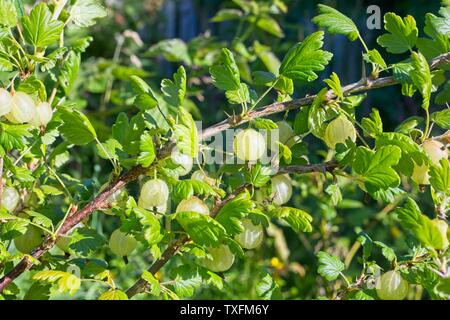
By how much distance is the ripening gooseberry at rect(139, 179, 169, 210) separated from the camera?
3.16 ft

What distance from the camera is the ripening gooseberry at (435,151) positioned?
0.95 meters

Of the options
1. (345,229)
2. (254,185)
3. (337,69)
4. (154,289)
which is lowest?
(345,229)

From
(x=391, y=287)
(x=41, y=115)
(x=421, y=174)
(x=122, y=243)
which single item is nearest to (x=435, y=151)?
(x=421, y=174)

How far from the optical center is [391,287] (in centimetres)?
99

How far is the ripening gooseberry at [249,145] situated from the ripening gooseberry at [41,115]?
32 centimetres

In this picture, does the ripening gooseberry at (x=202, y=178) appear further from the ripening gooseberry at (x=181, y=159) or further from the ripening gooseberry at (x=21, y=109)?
the ripening gooseberry at (x=21, y=109)

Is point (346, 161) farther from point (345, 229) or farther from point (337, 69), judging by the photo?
point (337, 69)

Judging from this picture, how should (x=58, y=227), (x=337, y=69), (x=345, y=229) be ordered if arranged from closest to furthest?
(x=58, y=227)
(x=345, y=229)
(x=337, y=69)

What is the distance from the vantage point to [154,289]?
97 centimetres

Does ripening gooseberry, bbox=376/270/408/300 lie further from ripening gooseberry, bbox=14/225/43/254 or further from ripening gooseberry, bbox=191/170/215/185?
ripening gooseberry, bbox=14/225/43/254

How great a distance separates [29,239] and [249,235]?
368 mm

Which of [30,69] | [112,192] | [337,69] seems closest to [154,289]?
[112,192]

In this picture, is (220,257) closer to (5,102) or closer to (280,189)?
(280,189)
